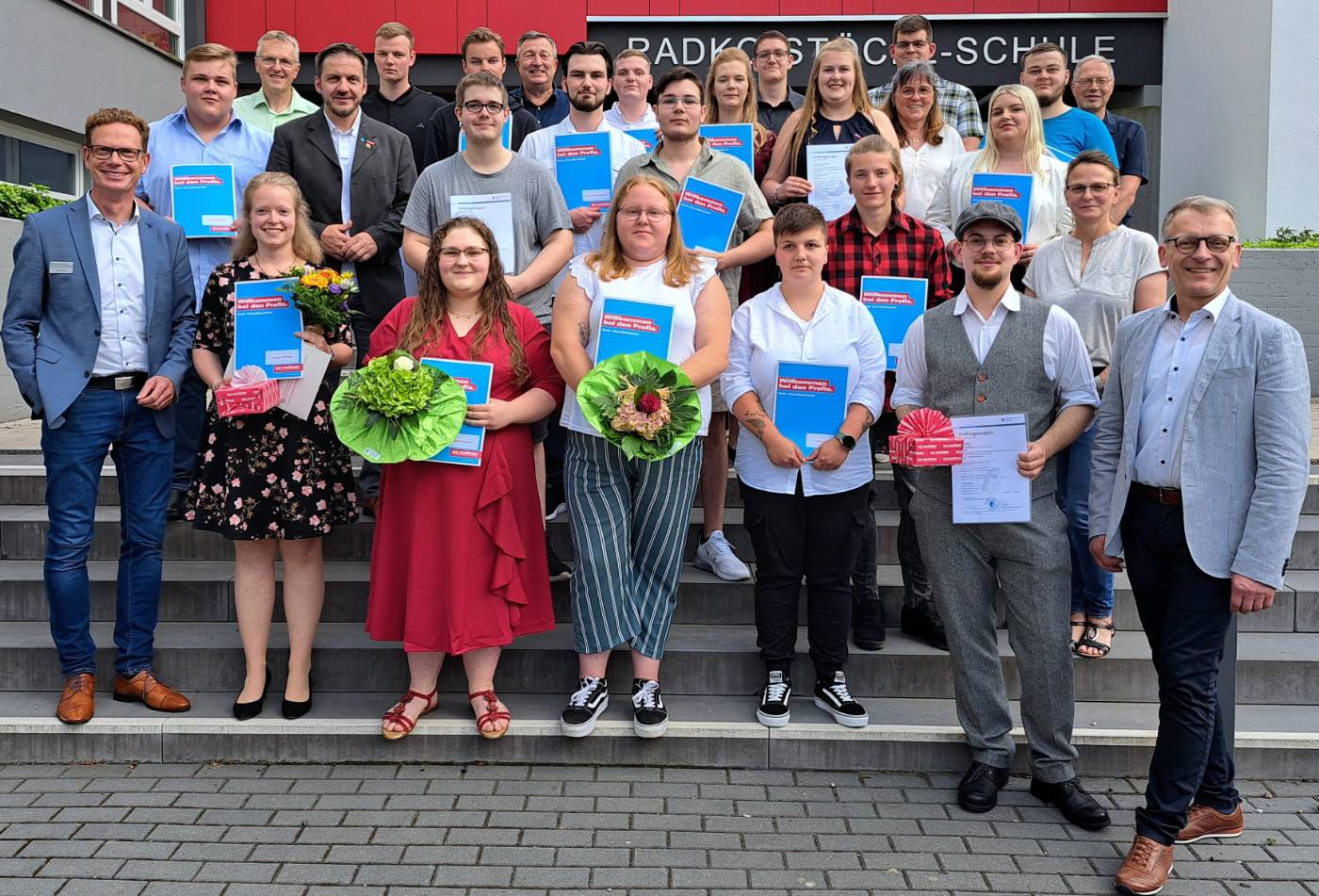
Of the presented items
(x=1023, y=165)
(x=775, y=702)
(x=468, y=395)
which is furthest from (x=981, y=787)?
(x=1023, y=165)

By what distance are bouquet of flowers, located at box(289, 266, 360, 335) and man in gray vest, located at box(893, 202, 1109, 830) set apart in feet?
7.47

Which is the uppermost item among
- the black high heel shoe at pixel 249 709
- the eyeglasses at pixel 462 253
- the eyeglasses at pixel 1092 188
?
the eyeglasses at pixel 1092 188

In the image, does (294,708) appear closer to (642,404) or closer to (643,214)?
(642,404)

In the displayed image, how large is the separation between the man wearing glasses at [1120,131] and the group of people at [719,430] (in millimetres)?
1027

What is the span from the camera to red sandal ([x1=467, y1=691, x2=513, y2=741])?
4.43m

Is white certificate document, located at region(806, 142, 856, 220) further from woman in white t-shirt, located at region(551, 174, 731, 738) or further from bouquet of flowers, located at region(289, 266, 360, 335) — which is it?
bouquet of flowers, located at region(289, 266, 360, 335)

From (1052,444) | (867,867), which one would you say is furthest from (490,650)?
(1052,444)

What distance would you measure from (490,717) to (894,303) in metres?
2.43

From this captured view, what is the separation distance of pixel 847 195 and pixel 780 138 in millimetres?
554

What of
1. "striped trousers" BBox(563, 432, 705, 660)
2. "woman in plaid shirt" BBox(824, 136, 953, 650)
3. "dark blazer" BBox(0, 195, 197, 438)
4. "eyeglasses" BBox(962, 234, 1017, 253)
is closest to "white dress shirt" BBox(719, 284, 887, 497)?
"striped trousers" BBox(563, 432, 705, 660)

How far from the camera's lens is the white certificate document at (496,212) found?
5031 millimetres

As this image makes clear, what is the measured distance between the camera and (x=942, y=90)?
645 cm

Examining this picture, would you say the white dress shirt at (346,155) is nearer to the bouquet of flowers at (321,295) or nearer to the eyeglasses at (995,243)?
the bouquet of flowers at (321,295)

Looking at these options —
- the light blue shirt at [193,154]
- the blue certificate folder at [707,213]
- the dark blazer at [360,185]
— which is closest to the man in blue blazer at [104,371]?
the light blue shirt at [193,154]
